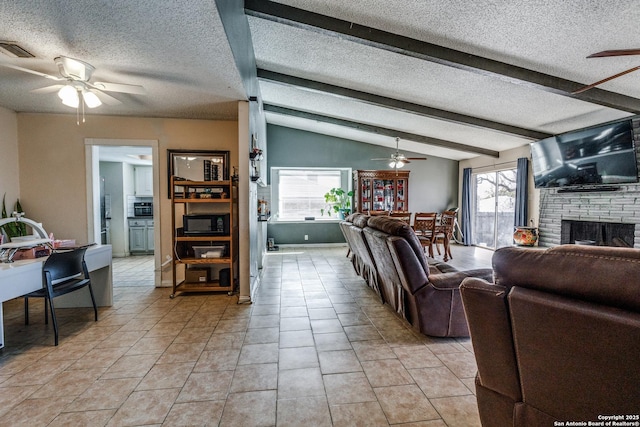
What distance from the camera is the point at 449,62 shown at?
3109mm

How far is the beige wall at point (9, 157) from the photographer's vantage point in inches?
141

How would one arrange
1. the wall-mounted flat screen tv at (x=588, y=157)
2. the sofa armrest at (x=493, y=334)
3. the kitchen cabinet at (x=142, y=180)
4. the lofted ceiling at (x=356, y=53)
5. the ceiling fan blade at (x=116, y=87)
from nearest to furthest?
the sofa armrest at (x=493, y=334), the lofted ceiling at (x=356, y=53), the ceiling fan blade at (x=116, y=87), the wall-mounted flat screen tv at (x=588, y=157), the kitchen cabinet at (x=142, y=180)

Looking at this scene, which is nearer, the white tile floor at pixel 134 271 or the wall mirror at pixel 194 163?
the wall mirror at pixel 194 163

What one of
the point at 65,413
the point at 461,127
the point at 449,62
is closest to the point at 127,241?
the point at 65,413

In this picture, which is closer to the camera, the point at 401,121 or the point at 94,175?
the point at 94,175

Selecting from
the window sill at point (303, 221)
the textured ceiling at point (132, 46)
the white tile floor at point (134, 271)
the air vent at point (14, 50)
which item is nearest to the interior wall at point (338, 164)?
the window sill at point (303, 221)

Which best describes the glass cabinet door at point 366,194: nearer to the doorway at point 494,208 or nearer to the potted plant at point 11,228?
the doorway at point 494,208

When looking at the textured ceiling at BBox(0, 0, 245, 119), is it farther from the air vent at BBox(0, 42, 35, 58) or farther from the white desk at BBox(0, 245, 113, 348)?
the white desk at BBox(0, 245, 113, 348)

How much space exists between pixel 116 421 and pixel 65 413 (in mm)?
328

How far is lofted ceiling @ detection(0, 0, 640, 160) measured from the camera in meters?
1.99

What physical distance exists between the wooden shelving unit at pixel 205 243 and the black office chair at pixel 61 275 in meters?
0.92

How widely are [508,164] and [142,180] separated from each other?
8.15 m

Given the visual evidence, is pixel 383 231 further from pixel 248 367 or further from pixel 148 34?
pixel 148 34

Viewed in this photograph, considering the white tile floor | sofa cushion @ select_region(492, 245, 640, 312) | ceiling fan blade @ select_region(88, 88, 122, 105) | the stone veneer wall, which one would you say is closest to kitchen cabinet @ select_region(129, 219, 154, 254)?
the white tile floor
